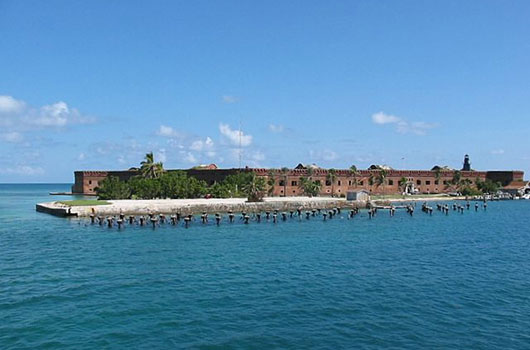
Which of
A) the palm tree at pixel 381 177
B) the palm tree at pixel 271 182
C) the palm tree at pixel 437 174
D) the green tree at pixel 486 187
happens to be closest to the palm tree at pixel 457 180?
the palm tree at pixel 437 174

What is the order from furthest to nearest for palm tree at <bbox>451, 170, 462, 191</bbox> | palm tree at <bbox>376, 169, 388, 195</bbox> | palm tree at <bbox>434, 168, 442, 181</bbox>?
1. palm tree at <bbox>451, 170, 462, 191</bbox>
2. palm tree at <bbox>434, 168, 442, 181</bbox>
3. palm tree at <bbox>376, 169, 388, 195</bbox>

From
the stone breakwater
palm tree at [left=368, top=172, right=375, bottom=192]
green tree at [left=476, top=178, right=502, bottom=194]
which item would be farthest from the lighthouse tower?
the stone breakwater

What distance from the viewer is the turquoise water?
17969 millimetres

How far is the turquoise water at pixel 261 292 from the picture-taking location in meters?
18.0

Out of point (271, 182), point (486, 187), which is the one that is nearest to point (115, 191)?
point (271, 182)

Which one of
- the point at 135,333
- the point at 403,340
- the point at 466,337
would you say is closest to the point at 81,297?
the point at 135,333

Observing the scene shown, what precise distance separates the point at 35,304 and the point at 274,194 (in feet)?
250

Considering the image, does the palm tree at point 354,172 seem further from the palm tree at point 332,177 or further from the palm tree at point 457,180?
the palm tree at point 457,180

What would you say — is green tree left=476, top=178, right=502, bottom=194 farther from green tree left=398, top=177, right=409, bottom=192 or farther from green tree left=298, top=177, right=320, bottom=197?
green tree left=298, top=177, right=320, bottom=197

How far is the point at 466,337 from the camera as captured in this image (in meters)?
18.0

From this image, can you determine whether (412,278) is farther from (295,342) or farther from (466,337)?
(295,342)

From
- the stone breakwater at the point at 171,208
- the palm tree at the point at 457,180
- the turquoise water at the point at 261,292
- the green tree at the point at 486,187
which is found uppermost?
the palm tree at the point at 457,180

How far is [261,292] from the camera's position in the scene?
79.1 ft

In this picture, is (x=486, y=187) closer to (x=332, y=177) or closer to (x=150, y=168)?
(x=332, y=177)
